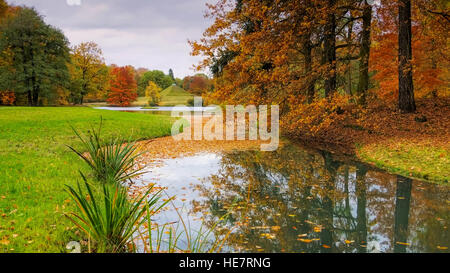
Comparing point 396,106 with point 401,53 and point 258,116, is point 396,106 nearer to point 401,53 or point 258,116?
point 401,53

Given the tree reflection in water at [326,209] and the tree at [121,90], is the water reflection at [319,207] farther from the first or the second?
the tree at [121,90]

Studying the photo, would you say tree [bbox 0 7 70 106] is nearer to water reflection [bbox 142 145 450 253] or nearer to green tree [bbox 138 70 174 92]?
water reflection [bbox 142 145 450 253]

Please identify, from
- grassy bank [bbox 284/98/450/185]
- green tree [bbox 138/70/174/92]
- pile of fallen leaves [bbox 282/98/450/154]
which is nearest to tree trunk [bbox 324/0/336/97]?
pile of fallen leaves [bbox 282/98/450/154]

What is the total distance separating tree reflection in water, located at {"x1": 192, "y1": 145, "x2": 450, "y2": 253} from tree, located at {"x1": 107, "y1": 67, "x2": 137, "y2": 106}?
4869 cm

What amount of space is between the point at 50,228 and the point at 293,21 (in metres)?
10.5

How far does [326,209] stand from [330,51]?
989cm

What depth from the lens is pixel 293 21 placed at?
36.1ft

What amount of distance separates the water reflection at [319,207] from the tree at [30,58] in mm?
28497

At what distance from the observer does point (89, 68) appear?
1788 inches

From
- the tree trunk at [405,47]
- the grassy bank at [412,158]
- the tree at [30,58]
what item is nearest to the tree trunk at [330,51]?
the tree trunk at [405,47]

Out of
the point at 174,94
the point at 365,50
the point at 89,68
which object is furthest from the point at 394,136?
the point at 174,94

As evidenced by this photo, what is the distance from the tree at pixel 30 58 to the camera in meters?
28.8

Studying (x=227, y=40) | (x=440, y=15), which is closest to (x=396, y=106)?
(x=440, y=15)

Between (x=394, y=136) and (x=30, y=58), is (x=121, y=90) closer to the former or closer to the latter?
(x=30, y=58)
